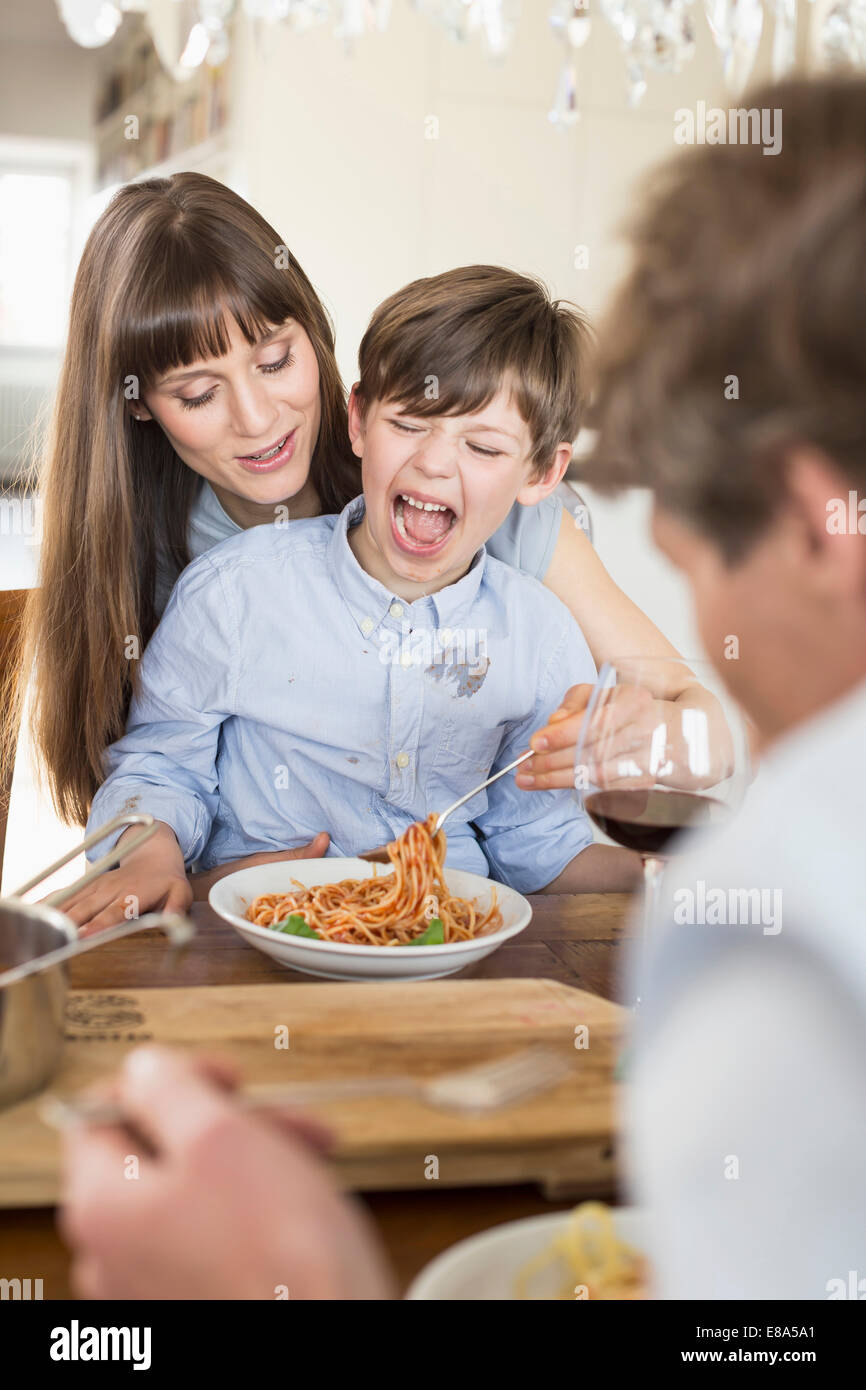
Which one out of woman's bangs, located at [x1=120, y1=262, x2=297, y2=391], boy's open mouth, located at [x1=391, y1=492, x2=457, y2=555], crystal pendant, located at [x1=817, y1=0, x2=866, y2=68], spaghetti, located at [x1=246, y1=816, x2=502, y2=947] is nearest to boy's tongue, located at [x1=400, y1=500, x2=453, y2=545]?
boy's open mouth, located at [x1=391, y1=492, x2=457, y2=555]

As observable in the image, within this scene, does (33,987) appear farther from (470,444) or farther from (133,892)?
(470,444)

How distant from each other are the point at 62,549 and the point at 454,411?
1.99 feet

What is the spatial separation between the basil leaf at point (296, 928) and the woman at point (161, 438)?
46cm

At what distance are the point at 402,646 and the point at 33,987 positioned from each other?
3.52ft

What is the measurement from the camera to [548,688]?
Result: 71.6 inches

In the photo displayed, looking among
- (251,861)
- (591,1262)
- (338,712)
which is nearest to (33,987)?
(591,1262)

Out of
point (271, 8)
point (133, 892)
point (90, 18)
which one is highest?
point (271, 8)

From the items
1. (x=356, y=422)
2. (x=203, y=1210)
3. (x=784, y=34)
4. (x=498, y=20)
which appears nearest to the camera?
(x=203, y=1210)

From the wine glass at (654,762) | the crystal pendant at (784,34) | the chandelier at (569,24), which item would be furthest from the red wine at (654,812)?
the crystal pendant at (784,34)

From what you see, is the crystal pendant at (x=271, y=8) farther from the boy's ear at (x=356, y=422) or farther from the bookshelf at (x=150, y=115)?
the boy's ear at (x=356, y=422)

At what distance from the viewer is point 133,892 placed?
1313 millimetres

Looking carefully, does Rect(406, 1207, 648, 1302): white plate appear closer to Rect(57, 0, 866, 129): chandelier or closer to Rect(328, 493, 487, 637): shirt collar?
Rect(328, 493, 487, 637): shirt collar
